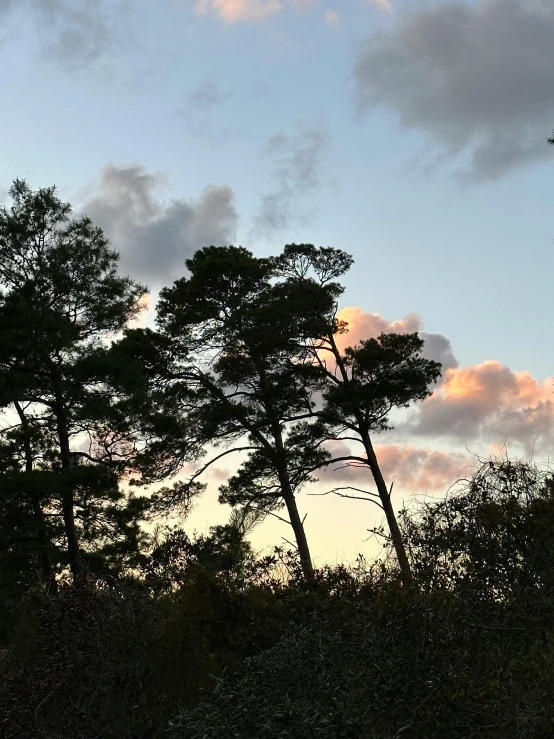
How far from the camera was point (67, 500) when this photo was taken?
20.0m

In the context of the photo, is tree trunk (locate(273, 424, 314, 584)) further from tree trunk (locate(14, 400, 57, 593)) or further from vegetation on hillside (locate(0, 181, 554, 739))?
tree trunk (locate(14, 400, 57, 593))

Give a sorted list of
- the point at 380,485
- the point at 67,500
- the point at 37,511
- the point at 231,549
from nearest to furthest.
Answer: the point at 231,549 < the point at 67,500 < the point at 380,485 < the point at 37,511

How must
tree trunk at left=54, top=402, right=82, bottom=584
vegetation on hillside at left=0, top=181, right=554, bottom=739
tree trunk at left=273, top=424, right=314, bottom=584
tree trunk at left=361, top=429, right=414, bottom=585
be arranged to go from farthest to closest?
tree trunk at left=273, top=424, right=314, bottom=584
tree trunk at left=361, top=429, right=414, bottom=585
tree trunk at left=54, top=402, right=82, bottom=584
vegetation on hillside at left=0, top=181, right=554, bottom=739

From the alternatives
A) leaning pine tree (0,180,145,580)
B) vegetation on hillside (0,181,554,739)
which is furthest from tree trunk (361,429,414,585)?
leaning pine tree (0,180,145,580)

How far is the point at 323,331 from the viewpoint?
912 inches

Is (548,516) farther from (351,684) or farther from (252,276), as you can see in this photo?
(252,276)

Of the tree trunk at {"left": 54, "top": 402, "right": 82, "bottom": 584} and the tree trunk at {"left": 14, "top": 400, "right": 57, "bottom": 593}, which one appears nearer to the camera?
the tree trunk at {"left": 54, "top": 402, "right": 82, "bottom": 584}

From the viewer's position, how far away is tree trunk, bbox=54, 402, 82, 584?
19.7m

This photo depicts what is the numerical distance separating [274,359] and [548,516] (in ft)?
43.3

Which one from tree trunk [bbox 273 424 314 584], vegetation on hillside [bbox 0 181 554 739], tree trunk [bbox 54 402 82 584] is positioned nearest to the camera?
vegetation on hillside [bbox 0 181 554 739]

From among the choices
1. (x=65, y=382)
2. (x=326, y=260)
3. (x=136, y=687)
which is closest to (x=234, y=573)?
(x=136, y=687)

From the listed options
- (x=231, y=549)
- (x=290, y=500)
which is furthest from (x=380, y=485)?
(x=231, y=549)

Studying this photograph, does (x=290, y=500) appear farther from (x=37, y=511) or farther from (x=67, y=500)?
(x=37, y=511)

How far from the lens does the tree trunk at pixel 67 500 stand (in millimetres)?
19683
